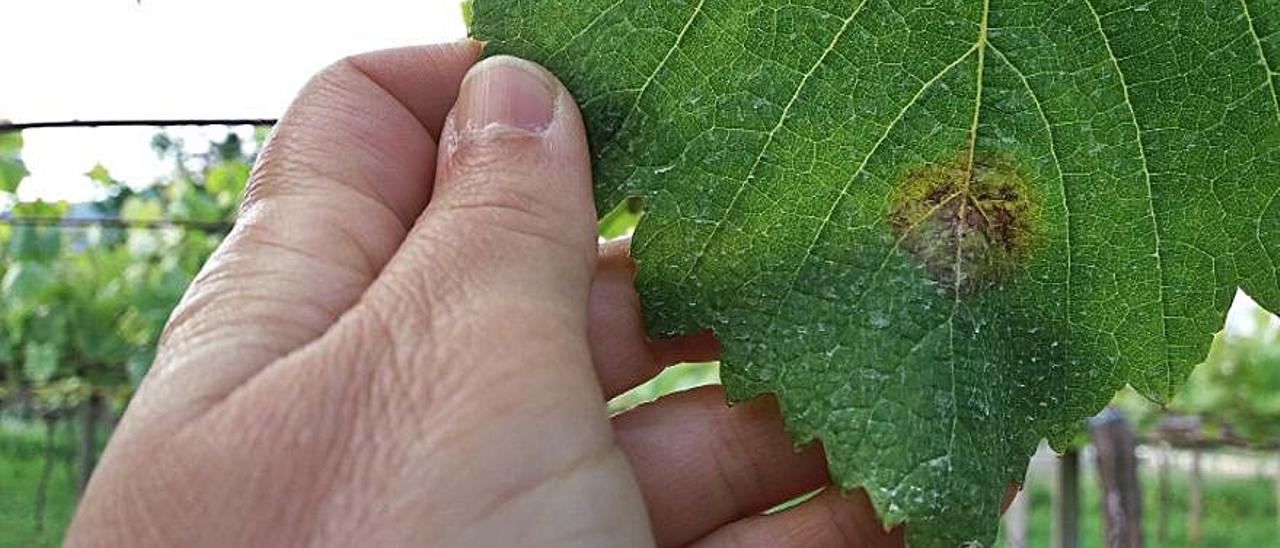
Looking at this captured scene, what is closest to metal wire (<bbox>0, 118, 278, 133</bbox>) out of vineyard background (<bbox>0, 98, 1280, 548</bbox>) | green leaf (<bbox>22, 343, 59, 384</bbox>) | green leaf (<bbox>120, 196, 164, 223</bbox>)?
vineyard background (<bbox>0, 98, 1280, 548</bbox>)

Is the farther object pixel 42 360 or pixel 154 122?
pixel 42 360

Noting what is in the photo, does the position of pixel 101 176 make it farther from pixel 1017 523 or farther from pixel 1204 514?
pixel 1204 514

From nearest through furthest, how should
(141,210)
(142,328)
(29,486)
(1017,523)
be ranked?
1. (142,328)
2. (141,210)
3. (1017,523)
4. (29,486)

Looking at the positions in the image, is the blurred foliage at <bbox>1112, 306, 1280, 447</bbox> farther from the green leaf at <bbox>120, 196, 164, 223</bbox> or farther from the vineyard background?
the green leaf at <bbox>120, 196, 164, 223</bbox>

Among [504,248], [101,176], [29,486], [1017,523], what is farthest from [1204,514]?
[504,248]

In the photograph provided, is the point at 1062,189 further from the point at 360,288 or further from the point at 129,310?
the point at 129,310

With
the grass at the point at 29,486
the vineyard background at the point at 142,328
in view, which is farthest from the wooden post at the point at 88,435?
the grass at the point at 29,486
